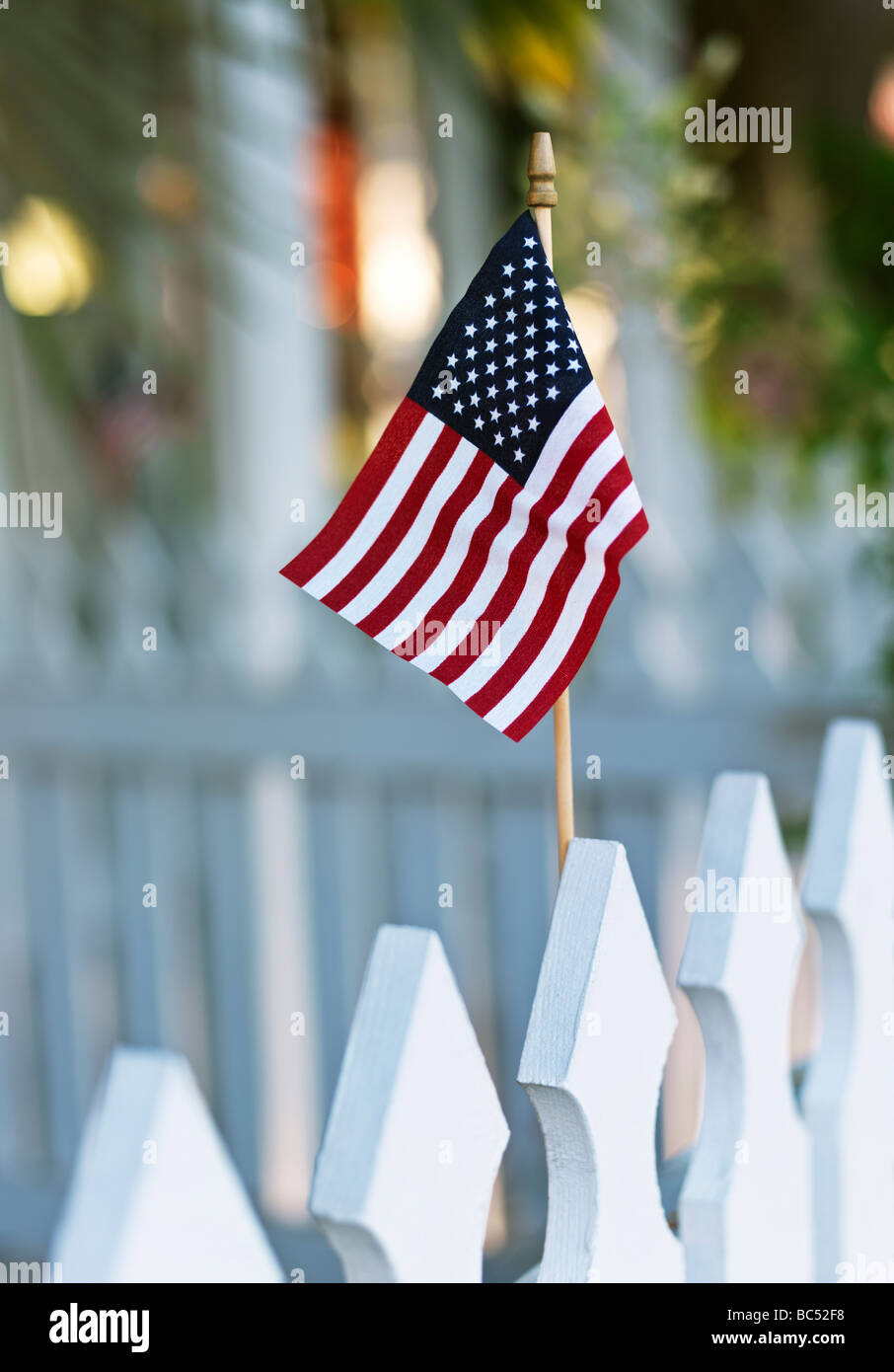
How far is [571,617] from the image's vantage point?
3.22 feet

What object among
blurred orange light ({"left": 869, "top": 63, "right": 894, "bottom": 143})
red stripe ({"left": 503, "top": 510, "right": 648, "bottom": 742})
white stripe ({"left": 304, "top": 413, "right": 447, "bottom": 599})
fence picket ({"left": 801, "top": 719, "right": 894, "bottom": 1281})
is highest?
blurred orange light ({"left": 869, "top": 63, "right": 894, "bottom": 143})

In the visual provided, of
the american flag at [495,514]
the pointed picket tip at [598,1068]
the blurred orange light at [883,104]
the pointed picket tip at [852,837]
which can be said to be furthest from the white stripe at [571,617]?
the blurred orange light at [883,104]

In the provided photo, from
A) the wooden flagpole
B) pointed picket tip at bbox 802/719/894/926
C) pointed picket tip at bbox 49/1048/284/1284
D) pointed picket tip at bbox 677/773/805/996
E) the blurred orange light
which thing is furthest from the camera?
the blurred orange light

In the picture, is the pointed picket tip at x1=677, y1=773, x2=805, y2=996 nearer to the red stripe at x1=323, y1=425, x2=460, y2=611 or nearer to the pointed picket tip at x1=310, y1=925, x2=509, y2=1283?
the pointed picket tip at x1=310, y1=925, x2=509, y2=1283

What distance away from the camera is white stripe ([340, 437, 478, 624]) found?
98 cm

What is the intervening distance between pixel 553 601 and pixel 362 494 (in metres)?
0.15

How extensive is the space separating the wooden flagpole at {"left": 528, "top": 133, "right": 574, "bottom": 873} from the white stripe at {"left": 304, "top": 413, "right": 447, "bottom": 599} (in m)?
0.14

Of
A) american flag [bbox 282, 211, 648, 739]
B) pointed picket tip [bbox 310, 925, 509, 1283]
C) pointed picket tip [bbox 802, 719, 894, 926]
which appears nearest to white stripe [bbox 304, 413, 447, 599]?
american flag [bbox 282, 211, 648, 739]

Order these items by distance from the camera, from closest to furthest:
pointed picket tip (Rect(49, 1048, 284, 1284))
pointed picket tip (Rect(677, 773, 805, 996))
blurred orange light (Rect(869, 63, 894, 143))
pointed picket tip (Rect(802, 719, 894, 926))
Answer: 1. pointed picket tip (Rect(49, 1048, 284, 1284))
2. pointed picket tip (Rect(677, 773, 805, 996))
3. pointed picket tip (Rect(802, 719, 894, 926))
4. blurred orange light (Rect(869, 63, 894, 143))

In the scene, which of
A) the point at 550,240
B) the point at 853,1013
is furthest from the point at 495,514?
Answer: the point at 853,1013

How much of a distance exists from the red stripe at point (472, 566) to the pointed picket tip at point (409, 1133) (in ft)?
0.65

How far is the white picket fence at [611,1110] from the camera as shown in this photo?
0.83m

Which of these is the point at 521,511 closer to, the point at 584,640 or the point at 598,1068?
the point at 584,640

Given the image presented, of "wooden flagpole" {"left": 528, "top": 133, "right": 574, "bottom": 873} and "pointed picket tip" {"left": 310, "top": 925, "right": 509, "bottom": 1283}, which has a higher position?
"wooden flagpole" {"left": 528, "top": 133, "right": 574, "bottom": 873}
